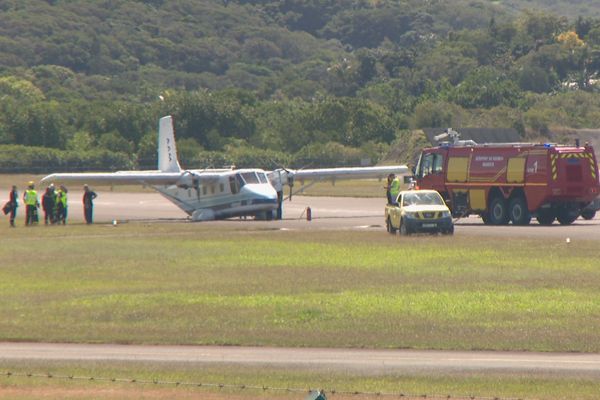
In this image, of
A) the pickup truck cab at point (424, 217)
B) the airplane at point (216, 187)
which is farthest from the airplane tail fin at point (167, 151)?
the pickup truck cab at point (424, 217)

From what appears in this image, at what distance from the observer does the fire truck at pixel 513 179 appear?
4753 cm

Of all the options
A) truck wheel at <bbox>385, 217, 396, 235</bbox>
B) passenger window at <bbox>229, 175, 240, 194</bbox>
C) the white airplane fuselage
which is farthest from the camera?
passenger window at <bbox>229, 175, 240, 194</bbox>

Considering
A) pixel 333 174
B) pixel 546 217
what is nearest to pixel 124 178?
pixel 333 174

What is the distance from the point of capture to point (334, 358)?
20.6 metres

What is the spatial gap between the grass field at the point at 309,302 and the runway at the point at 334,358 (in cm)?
55

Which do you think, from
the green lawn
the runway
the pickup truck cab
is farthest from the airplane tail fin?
the runway

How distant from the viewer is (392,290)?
1129 inches

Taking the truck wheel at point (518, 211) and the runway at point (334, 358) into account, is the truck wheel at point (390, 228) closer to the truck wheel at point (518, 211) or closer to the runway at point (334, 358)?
the truck wheel at point (518, 211)

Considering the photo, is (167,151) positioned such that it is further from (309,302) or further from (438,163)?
(309,302)

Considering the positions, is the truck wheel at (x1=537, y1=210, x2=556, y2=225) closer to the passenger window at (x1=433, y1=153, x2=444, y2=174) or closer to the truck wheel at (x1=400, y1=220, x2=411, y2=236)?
the passenger window at (x1=433, y1=153, x2=444, y2=174)

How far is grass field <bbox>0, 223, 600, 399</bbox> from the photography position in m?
18.7

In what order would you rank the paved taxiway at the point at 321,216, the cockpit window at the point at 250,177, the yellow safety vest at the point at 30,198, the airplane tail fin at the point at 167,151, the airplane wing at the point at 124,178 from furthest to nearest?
the airplane tail fin at the point at 167,151
the airplane wing at the point at 124,178
the cockpit window at the point at 250,177
the yellow safety vest at the point at 30,198
the paved taxiway at the point at 321,216

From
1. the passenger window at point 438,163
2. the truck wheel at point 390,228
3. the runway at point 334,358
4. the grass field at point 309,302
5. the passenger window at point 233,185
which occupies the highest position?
the passenger window at point 438,163

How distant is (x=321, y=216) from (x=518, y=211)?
499 inches
